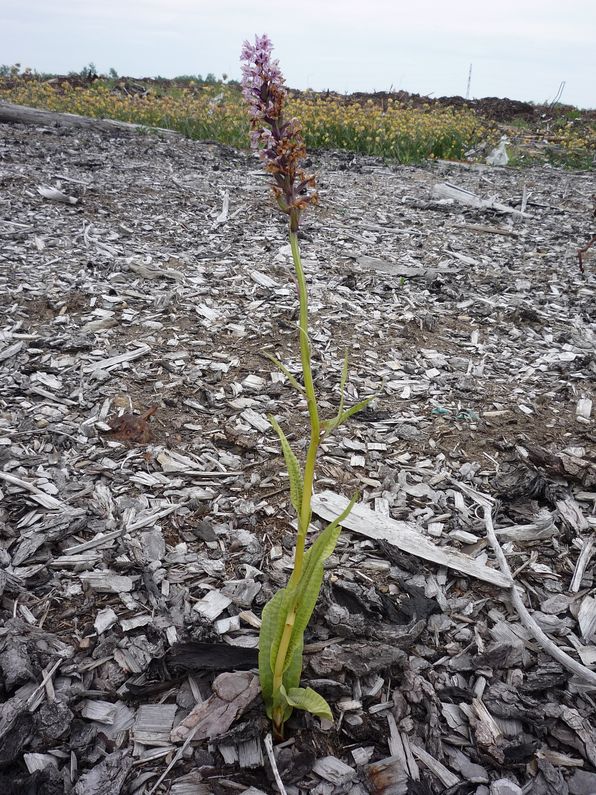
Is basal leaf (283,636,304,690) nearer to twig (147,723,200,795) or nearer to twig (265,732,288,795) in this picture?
twig (265,732,288,795)

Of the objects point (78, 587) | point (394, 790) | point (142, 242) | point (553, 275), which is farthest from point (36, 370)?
point (553, 275)

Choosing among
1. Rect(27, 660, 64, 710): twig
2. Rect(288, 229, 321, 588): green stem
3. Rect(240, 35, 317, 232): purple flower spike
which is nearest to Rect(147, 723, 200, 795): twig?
Rect(27, 660, 64, 710): twig

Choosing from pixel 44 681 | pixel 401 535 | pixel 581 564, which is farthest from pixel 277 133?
pixel 581 564

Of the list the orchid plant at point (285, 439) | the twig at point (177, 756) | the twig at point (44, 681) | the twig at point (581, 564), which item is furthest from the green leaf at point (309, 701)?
the twig at point (581, 564)

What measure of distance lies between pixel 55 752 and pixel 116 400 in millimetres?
1892

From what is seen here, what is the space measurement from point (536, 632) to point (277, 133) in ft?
5.89

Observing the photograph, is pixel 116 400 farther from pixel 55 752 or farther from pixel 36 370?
pixel 55 752

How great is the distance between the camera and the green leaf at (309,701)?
4.95ft

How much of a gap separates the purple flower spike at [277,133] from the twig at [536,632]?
1575 millimetres

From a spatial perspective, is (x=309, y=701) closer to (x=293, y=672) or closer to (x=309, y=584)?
(x=293, y=672)

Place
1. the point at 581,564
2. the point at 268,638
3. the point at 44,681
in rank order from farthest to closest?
the point at 581,564 → the point at 44,681 → the point at 268,638

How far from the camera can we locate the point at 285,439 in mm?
Result: 1524

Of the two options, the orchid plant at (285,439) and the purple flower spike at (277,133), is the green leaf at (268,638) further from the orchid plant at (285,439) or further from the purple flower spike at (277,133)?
the purple flower spike at (277,133)

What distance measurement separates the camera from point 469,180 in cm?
920
